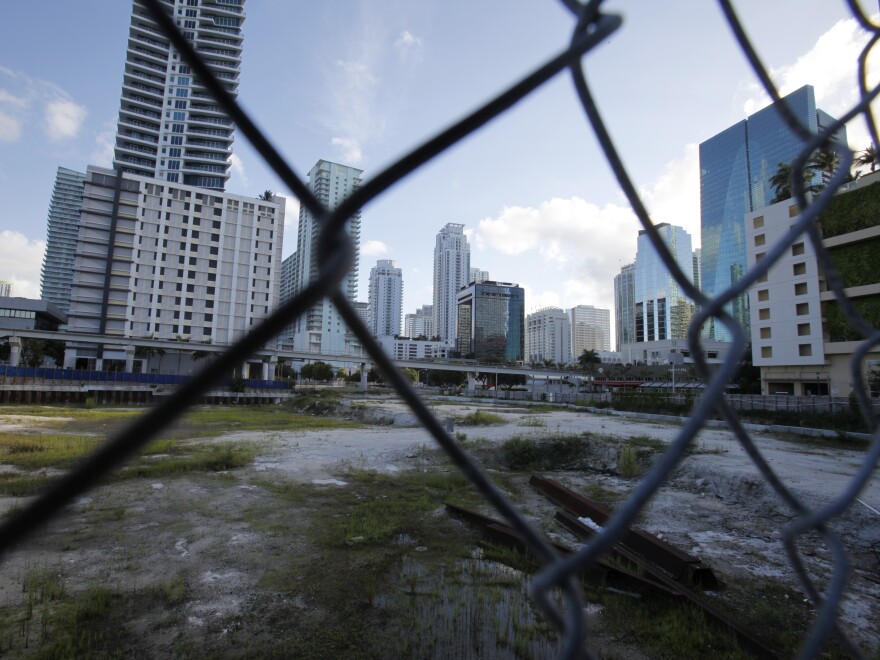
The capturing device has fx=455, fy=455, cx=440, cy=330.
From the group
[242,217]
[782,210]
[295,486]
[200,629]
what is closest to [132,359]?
[242,217]

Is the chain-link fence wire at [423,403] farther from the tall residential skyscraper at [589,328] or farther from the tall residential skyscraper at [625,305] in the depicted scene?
the tall residential skyscraper at [589,328]

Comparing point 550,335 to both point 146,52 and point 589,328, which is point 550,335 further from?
point 146,52

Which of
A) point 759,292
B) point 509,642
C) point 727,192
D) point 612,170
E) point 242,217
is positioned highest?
point 727,192

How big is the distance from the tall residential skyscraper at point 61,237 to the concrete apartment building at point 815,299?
139085 mm

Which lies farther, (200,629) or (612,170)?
(200,629)

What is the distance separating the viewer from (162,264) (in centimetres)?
5734

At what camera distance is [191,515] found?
22.7ft

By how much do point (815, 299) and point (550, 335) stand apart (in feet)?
382

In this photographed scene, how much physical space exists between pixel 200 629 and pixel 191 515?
3446 mm

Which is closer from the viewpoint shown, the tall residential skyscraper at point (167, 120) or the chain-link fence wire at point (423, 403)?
the chain-link fence wire at point (423, 403)

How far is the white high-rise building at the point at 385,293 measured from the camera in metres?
151

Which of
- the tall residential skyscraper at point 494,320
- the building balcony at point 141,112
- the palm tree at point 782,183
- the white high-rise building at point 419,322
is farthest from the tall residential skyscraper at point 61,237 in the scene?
the palm tree at point 782,183

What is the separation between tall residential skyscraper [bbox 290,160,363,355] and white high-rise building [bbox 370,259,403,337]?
45.4 meters

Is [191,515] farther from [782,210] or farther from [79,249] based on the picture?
[79,249]
